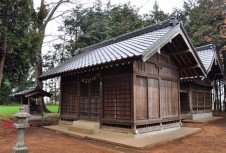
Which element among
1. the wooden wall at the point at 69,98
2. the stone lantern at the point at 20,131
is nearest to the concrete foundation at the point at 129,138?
the wooden wall at the point at 69,98

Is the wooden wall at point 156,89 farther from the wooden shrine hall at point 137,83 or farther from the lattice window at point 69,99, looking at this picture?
the lattice window at point 69,99

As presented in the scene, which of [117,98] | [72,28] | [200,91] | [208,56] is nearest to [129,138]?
[117,98]

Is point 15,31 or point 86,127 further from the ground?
point 15,31

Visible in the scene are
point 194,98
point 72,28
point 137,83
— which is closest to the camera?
point 137,83

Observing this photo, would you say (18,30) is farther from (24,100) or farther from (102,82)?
(102,82)

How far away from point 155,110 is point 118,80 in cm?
220

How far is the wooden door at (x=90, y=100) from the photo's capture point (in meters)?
10.8

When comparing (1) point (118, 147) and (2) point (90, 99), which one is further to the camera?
(2) point (90, 99)

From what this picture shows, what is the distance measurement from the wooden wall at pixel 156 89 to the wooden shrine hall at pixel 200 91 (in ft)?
13.3

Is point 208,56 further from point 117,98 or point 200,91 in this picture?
point 117,98

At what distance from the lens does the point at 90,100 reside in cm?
1118

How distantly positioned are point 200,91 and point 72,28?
651 inches

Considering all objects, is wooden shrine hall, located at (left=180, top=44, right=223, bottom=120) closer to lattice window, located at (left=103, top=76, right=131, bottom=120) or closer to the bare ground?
the bare ground

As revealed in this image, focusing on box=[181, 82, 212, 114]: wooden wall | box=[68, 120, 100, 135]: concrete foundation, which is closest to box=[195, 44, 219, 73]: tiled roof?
box=[181, 82, 212, 114]: wooden wall
